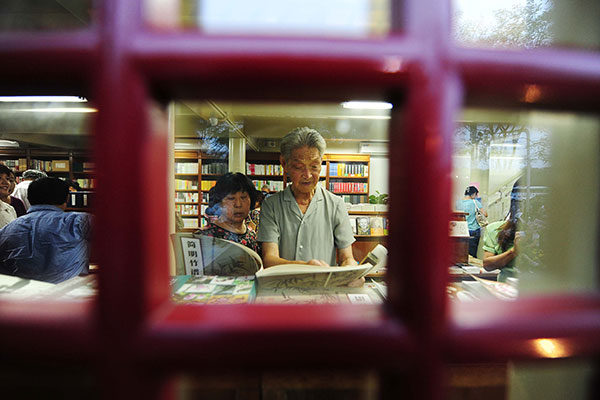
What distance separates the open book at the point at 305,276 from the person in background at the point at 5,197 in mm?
3228

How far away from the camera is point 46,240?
1.90 meters

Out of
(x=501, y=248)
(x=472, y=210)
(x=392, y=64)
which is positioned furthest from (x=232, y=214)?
(x=472, y=210)

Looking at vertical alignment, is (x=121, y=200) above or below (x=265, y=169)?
below

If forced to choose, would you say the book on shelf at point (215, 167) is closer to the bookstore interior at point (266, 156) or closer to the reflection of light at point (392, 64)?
the bookstore interior at point (266, 156)

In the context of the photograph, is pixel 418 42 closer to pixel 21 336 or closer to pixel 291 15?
pixel 291 15

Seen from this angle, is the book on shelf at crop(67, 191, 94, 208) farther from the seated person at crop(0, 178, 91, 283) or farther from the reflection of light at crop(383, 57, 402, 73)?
the reflection of light at crop(383, 57, 402, 73)

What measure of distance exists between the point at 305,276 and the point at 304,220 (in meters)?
0.81

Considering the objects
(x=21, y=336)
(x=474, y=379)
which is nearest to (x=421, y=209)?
(x=21, y=336)

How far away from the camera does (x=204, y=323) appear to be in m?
0.29

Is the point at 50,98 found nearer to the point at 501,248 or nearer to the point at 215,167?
the point at 501,248

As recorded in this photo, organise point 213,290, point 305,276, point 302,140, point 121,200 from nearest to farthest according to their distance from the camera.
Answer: point 121,200, point 213,290, point 305,276, point 302,140

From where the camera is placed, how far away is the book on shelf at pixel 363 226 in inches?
183

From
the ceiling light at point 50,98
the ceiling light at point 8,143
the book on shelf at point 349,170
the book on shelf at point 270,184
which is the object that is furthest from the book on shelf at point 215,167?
the ceiling light at point 8,143

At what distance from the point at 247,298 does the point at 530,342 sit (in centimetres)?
74
